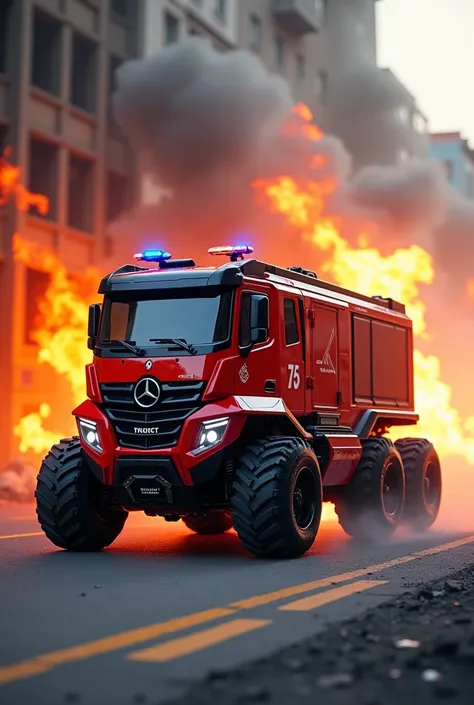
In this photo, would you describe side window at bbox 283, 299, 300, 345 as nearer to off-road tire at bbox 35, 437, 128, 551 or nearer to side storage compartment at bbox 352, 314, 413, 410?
side storage compartment at bbox 352, 314, 413, 410

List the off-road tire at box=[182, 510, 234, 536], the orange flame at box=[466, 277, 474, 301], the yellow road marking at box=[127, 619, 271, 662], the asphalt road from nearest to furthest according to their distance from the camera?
the asphalt road < the yellow road marking at box=[127, 619, 271, 662] < the off-road tire at box=[182, 510, 234, 536] < the orange flame at box=[466, 277, 474, 301]

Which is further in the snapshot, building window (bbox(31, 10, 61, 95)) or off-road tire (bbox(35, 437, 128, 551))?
building window (bbox(31, 10, 61, 95))

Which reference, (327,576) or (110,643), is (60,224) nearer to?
(327,576)

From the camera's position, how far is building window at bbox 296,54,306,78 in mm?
39750

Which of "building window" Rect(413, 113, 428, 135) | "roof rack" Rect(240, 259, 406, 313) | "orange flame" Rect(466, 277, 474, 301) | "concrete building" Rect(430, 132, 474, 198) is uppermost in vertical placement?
"concrete building" Rect(430, 132, 474, 198)

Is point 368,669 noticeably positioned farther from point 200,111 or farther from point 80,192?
point 80,192

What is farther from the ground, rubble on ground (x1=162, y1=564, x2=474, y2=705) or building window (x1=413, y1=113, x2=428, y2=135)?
building window (x1=413, y1=113, x2=428, y2=135)

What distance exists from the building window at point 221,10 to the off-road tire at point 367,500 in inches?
908

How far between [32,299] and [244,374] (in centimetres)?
1492

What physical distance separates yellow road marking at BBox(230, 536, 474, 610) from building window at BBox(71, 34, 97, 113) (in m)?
19.0

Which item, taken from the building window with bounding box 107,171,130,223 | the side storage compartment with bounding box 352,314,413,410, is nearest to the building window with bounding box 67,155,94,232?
the building window with bounding box 107,171,130,223

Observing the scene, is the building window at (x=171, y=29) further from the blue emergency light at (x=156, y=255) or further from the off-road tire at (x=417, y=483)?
the blue emergency light at (x=156, y=255)

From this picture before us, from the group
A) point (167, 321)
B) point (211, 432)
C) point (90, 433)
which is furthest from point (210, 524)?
point (167, 321)

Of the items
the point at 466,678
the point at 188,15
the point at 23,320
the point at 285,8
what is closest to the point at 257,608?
the point at 466,678
